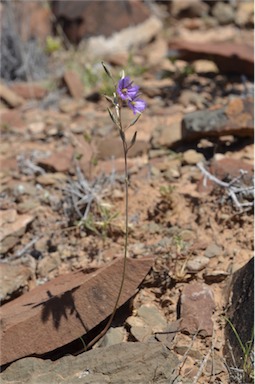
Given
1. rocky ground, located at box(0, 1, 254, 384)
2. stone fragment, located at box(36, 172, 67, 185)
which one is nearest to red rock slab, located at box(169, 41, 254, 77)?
rocky ground, located at box(0, 1, 254, 384)

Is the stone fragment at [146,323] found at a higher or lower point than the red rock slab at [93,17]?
lower

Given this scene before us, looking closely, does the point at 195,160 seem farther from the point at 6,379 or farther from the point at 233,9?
the point at 233,9

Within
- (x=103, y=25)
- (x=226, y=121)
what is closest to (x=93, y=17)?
(x=103, y=25)

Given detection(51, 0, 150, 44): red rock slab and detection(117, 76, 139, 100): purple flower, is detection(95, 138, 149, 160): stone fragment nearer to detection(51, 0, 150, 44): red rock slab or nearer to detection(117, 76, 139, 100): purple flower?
detection(117, 76, 139, 100): purple flower

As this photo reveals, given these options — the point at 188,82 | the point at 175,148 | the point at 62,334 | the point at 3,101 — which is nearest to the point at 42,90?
the point at 3,101

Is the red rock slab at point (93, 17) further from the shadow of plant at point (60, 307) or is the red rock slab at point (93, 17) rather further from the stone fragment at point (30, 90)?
the shadow of plant at point (60, 307)

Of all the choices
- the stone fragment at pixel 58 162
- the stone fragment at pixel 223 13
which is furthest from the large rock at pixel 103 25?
the stone fragment at pixel 58 162
